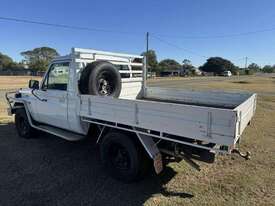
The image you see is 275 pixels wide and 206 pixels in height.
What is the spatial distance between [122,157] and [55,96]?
2.11m

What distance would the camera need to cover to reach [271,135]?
7.16 m

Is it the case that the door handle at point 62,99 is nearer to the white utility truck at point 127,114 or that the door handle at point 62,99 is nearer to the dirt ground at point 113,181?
the white utility truck at point 127,114

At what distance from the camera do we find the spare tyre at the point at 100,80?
4820mm

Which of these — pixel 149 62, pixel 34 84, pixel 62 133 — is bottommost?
pixel 62 133

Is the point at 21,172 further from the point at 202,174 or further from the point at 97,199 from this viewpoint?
the point at 202,174

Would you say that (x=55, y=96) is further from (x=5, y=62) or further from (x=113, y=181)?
(x=5, y=62)

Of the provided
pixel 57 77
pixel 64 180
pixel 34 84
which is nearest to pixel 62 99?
pixel 57 77

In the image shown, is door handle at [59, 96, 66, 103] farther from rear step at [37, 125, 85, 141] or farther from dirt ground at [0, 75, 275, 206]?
dirt ground at [0, 75, 275, 206]

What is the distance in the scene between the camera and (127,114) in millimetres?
3979

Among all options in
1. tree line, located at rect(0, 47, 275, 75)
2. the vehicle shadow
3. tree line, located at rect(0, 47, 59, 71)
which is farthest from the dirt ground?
tree line, located at rect(0, 47, 59, 71)

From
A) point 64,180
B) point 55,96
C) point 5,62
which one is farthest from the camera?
point 5,62

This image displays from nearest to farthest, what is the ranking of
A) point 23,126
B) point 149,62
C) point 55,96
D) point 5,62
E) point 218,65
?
point 55,96 → point 23,126 → point 149,62 → point 5,62 → point 218,65

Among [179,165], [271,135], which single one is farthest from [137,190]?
[271,135]

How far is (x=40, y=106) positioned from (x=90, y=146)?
1511 mm
